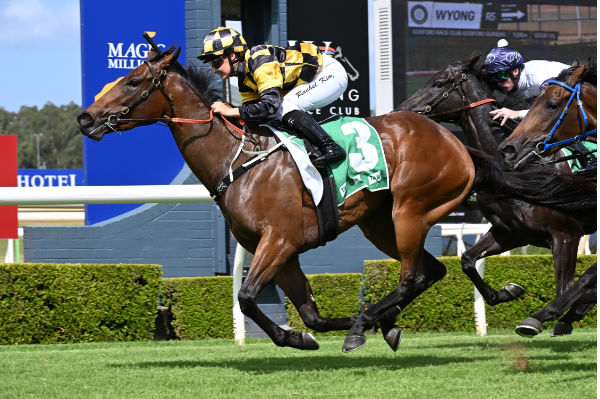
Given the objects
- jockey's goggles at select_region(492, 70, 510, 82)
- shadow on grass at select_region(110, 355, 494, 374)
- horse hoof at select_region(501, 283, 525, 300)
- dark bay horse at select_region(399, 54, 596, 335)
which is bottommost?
shadow on grass at select_region(110, 355, 494, 374)

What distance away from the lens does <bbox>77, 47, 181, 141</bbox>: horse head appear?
4707 mm

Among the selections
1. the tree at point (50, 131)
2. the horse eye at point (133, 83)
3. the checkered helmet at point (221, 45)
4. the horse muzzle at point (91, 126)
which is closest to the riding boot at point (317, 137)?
the checkered helmet at point (221, 45)

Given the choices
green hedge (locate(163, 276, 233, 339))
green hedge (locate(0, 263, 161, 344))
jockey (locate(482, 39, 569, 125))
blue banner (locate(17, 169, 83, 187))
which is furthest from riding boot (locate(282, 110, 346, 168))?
blue banner (locate(17, 169, 83, 187))

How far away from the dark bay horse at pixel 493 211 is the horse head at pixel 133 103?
1.70m

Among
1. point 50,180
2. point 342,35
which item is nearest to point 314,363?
point 342,35

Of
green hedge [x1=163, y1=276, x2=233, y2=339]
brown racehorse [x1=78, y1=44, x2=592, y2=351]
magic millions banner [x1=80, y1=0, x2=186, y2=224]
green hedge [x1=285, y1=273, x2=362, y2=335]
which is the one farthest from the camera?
magic millions banner [x1=80, y1=0, x2=186, y2=224]

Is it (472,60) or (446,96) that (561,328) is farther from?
(472,60)

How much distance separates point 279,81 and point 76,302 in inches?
99.5

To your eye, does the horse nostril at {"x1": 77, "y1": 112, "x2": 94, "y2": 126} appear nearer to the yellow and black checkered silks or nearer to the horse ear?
the yellow and black checkered silks

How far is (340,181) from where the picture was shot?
475 centimetres

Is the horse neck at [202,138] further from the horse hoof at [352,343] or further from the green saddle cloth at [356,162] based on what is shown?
the horse hoof at [352,343]

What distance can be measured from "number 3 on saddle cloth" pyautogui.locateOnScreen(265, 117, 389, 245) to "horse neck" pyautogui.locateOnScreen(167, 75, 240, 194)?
0.83 feet

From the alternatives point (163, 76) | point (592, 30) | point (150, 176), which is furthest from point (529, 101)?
point (592, 30)

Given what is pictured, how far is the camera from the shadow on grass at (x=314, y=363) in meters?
4.82
